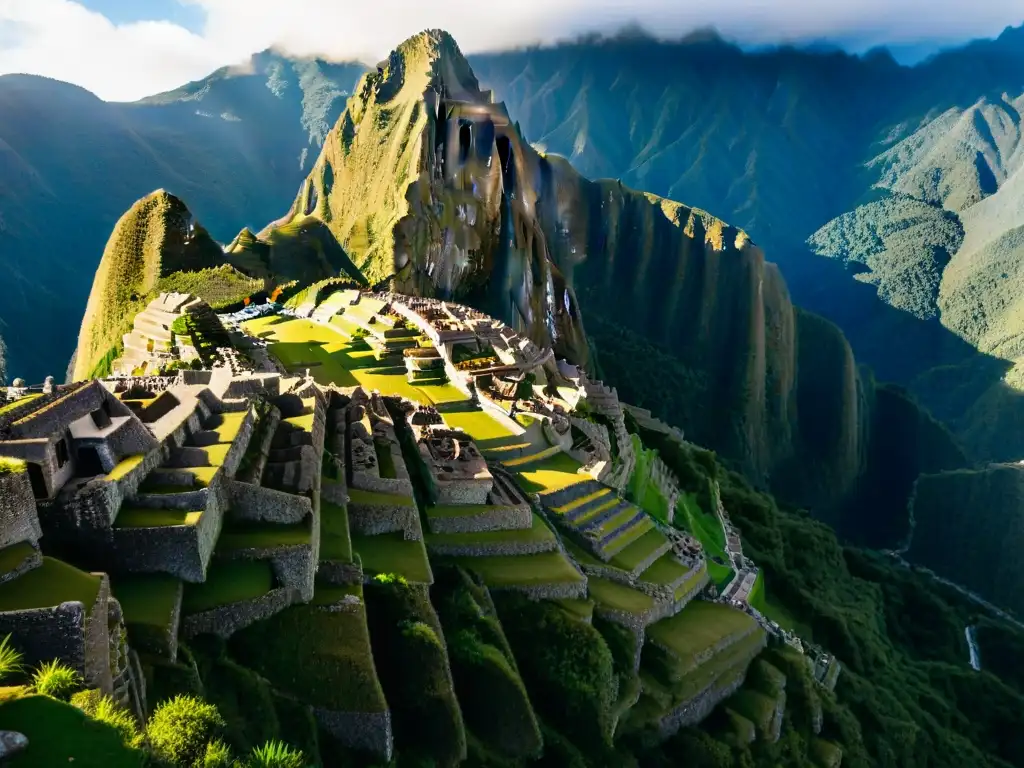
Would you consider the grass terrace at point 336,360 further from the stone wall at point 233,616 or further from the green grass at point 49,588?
the green grass at point 49,588

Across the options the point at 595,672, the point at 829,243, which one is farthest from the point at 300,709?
the point at 829,243

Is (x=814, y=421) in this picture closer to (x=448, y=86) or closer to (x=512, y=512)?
(x=448, y=86)

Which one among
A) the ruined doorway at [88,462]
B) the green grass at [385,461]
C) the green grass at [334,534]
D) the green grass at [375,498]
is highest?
the ruined doorway at [88,462]

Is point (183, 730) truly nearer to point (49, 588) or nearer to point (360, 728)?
point (49, 588)

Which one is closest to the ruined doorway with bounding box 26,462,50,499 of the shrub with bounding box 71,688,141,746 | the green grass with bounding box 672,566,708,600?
the shrub with bounding box 71,688,141,746

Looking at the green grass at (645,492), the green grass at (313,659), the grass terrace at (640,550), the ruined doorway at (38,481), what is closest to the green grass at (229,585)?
the green grass at (313,659)

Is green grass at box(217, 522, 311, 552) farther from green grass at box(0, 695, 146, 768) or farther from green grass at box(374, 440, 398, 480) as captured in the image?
green grass at box(0, 695, 146, 768)
